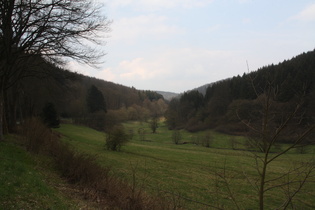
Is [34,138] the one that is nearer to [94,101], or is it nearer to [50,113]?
[50,113]

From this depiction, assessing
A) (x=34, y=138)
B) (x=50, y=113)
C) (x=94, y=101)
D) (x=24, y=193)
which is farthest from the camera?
(x=94, y=101)

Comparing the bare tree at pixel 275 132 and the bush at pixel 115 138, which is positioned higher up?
the bare tree at pixel 275 132

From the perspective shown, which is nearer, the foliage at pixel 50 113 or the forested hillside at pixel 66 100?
the forested hillside at pixel 66 100

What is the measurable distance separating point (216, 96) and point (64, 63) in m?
68.6

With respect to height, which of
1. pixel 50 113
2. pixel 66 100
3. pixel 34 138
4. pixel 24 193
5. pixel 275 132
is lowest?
pixel 24 193

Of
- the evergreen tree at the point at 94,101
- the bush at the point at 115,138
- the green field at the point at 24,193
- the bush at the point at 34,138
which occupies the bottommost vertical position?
the bush at the point at 115,138

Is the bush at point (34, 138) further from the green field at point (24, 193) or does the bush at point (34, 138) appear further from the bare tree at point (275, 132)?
the bare tree at point (275, 132)

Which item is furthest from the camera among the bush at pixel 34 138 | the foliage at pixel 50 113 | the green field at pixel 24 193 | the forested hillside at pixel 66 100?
the foliage at pixel 50 113

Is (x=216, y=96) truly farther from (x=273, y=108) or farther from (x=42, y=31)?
(x=273, y=108)

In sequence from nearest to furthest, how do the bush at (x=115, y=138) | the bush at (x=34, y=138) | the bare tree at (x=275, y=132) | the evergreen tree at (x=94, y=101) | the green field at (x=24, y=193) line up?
the bare tree at (x=275, y=132)
the green field at (x=24, y=193)
the bush at (x=34, y=138)
the bush at (x=115, y=138)
the evergreen tree at (x=94, y=101)

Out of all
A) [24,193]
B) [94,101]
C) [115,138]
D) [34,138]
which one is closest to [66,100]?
[115,138]

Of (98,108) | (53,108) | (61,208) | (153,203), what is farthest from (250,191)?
(98,108)

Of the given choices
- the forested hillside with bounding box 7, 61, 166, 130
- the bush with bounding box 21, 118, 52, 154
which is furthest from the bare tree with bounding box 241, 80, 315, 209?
the forested hillside with bounding box 7, 61, 166, 130

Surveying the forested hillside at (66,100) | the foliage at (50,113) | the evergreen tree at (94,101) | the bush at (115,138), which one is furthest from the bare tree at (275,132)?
the evergreen tree at (94,101)
